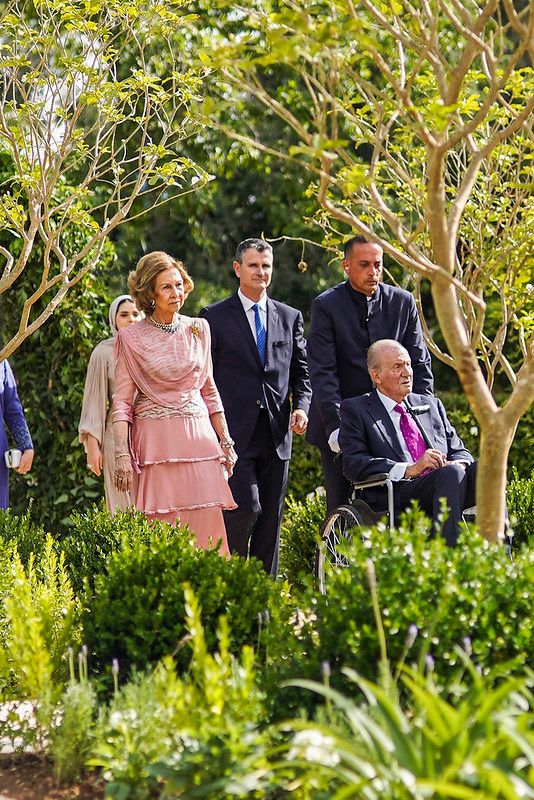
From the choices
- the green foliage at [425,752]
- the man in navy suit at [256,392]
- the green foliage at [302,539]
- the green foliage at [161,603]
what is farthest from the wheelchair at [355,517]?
the green foliage at [425,752]

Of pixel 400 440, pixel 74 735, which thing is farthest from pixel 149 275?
pixel 74 735

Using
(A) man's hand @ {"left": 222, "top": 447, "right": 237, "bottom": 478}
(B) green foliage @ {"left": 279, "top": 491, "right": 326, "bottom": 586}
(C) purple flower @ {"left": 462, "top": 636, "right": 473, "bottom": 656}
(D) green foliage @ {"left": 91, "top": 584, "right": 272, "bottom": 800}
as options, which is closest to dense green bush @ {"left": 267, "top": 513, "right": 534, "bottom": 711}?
(C) purple flower @ {"left": 462, "top": 636, "right": 473, "bottom": 656}

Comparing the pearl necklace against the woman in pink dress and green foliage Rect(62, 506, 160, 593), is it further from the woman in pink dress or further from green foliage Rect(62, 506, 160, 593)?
green foliage Rect(62, 506, 160, 593)

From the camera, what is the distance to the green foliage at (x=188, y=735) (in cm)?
309

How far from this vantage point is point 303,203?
45.1 ft

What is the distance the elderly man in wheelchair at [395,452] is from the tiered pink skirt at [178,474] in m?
0.62

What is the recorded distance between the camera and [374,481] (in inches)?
227

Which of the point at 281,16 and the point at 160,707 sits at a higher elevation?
the point at 281,16

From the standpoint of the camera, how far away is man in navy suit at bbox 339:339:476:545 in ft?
18.7

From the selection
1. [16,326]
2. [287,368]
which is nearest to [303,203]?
[16,326]

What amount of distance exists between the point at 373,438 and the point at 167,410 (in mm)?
1058

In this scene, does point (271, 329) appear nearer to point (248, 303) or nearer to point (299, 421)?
point (248, 303)

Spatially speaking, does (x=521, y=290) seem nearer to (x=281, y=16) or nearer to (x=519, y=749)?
(x=281, y=16)

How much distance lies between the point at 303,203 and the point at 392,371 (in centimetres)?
799
